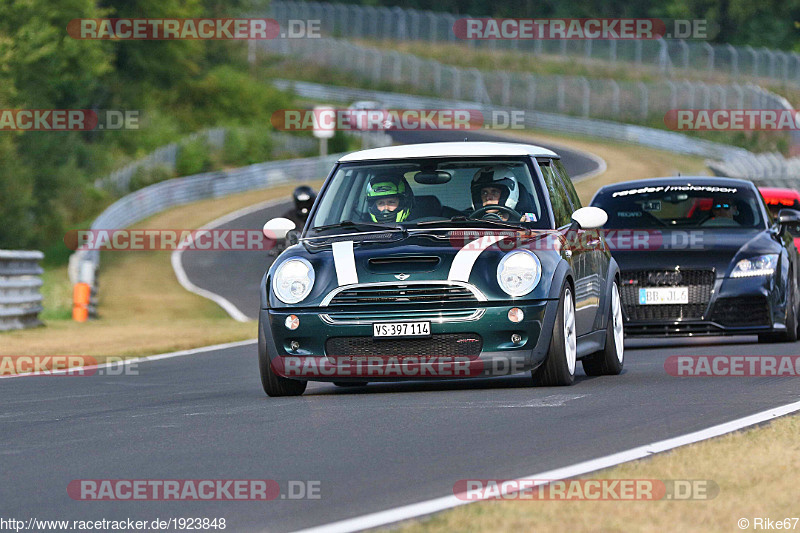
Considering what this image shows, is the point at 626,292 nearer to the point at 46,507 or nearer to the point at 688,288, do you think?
the point at 688,288

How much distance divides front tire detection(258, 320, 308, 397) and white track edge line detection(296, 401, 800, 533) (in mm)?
3303

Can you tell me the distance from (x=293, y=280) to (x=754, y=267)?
18.7 feet

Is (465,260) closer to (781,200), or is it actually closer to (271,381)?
(271,381)

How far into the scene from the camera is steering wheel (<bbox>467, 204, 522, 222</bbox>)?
10930mm

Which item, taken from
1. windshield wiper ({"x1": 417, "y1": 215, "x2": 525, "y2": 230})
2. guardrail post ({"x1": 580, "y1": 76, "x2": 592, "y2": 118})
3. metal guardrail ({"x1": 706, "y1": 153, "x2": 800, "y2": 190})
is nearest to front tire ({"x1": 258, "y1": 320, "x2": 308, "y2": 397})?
windshield wiper ({"x1": 417, "y1": 215, "x2": 525, "y2": 230})


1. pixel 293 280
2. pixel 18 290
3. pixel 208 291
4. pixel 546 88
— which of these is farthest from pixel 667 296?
pixel 546 88

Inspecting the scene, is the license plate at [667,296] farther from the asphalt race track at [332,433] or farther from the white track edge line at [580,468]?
the white track edge line at [580,468]

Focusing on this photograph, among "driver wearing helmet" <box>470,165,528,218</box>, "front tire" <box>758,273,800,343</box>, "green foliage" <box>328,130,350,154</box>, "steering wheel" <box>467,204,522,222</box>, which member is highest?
"green foliage" <box>328,130,350,154</box>

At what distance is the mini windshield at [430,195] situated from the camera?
1103 centimetres

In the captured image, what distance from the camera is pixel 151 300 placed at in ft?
96.0

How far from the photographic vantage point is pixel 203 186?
2057 inches

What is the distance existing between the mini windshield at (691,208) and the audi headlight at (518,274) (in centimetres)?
522

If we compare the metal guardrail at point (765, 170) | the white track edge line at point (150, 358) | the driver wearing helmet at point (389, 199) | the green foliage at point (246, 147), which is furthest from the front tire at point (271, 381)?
the green foliage at point (246, 147)

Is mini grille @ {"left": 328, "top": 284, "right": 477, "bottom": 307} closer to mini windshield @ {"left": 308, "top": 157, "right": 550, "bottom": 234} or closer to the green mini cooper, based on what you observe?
the green mini cooper
